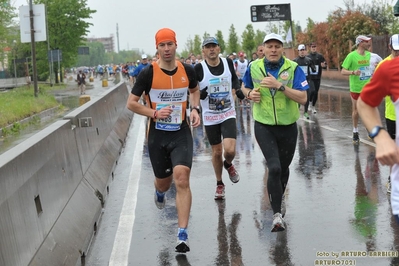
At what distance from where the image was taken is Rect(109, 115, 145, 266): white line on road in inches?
250

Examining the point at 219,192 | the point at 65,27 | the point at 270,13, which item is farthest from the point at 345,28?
the point at 65,27

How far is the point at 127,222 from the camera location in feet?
25.4

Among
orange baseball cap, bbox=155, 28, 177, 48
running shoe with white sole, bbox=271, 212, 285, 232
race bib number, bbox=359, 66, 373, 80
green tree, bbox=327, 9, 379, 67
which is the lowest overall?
running shoe with white sole, bbox=271, 212, 285, 232

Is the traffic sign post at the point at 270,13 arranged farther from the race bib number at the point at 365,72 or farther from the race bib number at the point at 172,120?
the race bib number at the point at 172,120

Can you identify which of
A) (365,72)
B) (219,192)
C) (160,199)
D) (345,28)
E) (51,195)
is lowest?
(219,192)

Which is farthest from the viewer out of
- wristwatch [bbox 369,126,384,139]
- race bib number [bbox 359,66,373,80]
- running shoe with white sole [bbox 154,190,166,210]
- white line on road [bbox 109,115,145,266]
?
race bib number [bbox 359,66,373,80]

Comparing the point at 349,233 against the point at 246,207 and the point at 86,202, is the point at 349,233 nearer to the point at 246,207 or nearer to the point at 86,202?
the point at 246,207

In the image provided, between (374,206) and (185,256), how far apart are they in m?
2.59

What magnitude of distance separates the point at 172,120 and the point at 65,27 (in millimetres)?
66087

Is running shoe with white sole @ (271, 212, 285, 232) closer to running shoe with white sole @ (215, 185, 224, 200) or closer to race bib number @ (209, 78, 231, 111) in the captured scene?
running shoe with white sole @ (215, 185, 224, 200)

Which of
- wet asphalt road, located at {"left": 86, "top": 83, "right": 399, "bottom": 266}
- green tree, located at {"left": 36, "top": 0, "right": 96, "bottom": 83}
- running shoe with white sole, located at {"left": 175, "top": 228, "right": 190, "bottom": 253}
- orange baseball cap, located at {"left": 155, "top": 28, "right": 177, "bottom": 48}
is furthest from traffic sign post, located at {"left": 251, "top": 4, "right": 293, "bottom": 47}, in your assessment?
running shoe with white sole, located at {"left": 175, "top": 228, "right": 190, "bottom": 253}

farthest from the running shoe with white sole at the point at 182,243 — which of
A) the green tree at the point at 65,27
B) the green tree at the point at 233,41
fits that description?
the green tree at the point at 233,41

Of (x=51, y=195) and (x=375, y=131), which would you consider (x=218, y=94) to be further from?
(x=375, y=131)

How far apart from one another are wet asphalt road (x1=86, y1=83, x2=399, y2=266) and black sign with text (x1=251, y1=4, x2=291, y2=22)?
4237 cm
